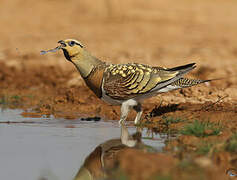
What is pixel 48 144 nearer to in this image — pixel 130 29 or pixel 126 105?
pixel 126 105

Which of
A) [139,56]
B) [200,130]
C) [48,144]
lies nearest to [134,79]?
[200,130]

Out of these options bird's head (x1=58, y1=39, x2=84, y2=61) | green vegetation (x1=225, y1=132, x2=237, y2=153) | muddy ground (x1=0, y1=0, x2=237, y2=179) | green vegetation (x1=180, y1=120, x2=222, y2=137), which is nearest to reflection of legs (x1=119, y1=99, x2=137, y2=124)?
muddy ground (x1=0, y1=0, x2=237, y2=179)

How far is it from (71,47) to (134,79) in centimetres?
106

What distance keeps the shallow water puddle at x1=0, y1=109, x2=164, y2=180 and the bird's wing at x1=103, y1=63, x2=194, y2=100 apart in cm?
55

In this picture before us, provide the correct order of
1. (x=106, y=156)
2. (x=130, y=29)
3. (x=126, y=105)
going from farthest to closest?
1. (x=130, y=29)
2. (x=126, y=105)
3. (x=106, y=156)

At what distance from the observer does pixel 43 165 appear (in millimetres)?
5559

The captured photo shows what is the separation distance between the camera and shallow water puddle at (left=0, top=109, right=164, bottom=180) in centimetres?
538

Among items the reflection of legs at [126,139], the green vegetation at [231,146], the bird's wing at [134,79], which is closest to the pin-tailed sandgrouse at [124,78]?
the bird's wing at [134,79]

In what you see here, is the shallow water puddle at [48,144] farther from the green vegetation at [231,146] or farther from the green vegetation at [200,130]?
the green vegetation at [231,146]

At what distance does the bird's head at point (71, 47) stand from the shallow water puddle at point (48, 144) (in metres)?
1.10

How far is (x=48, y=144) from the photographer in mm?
6633

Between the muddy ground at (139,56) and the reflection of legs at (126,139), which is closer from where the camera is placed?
the reflection of legs at (126,139)

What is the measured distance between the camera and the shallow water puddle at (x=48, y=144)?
5.38 metres

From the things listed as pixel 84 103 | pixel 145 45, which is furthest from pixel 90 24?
pixel 84 103
